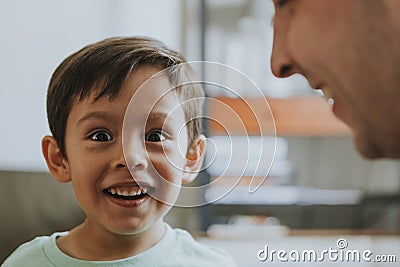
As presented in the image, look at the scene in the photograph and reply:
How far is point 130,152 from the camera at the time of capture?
2.17 feet

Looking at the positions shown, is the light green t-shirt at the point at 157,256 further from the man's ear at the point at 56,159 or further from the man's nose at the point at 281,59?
the man's nose at the point at 281,59

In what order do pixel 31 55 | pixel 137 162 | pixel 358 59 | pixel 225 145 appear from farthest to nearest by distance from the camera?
pixel 31 55, pixel 225 145, pixel 137 162, pixel 358 59

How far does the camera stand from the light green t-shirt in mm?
677

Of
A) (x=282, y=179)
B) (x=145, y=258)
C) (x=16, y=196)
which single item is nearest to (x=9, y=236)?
(x=16, y=196)

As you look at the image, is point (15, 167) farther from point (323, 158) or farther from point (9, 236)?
point (323, 158)

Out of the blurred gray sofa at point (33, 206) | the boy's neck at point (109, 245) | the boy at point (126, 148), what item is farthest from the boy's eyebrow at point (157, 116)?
the blurred gray sofa at point (33, 206)

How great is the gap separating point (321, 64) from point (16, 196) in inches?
23.9

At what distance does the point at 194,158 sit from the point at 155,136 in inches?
2.3

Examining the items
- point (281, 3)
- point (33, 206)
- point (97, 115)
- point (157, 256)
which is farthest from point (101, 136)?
point (33, 206)

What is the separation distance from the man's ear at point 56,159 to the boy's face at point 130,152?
0.11ft

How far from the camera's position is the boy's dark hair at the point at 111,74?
26.1 inches

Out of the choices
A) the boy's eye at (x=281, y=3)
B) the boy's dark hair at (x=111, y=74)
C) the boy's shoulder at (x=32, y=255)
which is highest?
the boy's eye at (x=281, y=3)

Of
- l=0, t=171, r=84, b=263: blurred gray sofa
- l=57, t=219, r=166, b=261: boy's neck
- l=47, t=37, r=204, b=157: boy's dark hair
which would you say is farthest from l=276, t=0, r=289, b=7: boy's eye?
l=0, t=171, r=84, b=263: blurred gray sofa

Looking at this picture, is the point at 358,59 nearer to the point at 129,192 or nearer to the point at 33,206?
the point at 129,192
